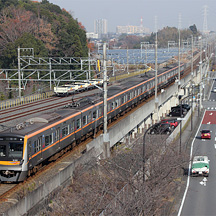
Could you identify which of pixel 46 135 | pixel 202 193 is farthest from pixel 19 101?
pixel 202 193

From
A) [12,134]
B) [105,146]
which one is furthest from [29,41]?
[12,134]

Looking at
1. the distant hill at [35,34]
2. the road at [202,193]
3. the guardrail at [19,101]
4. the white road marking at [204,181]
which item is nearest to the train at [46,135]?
the road at [202,193]

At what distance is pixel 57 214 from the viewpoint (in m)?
17.1

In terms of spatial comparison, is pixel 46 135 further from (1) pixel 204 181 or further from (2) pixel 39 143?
(1) pixel 204 181

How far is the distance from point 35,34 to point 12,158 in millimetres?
66299

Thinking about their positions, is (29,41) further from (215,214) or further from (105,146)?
(215,214)

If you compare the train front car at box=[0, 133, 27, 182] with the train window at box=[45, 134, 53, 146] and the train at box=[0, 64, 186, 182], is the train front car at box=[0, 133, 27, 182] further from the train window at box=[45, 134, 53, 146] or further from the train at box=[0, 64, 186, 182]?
the train window at box=[45, 134, 53, 146]

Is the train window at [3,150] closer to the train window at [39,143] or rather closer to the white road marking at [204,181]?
the train window at [39,143]

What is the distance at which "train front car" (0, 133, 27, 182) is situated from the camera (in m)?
19.4

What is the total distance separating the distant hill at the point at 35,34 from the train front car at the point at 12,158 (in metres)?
50.3

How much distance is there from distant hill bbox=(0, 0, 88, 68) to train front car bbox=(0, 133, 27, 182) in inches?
1980

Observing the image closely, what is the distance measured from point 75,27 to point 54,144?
206ft

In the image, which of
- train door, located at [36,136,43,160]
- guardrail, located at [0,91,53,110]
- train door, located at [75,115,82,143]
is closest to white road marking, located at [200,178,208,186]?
train door, located at [75,115,82,143]

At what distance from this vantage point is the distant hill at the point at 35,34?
7131 cm
